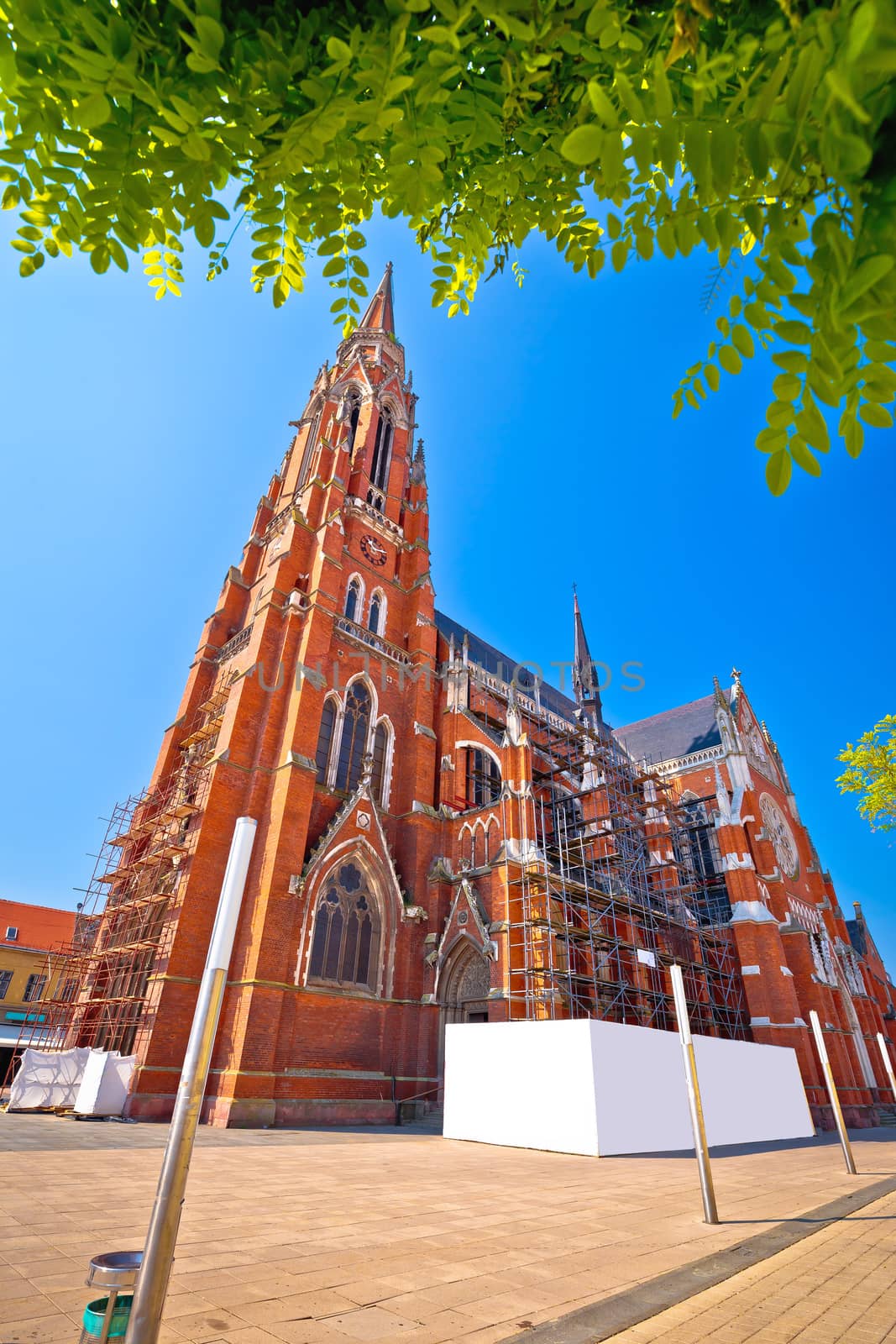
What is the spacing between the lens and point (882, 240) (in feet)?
4.17

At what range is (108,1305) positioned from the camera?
2158mm

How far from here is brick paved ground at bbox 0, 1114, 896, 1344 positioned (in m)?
3.35

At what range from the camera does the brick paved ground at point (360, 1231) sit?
335cm

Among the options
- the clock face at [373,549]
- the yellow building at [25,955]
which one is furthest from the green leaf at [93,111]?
the yellow building at [25,955]

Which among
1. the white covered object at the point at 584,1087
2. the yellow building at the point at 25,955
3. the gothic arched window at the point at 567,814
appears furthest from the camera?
the yellow building at the point at 25,955

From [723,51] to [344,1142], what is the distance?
1431 cm

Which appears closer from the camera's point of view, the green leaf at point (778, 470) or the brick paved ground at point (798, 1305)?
the green leaf at point (778, 470)

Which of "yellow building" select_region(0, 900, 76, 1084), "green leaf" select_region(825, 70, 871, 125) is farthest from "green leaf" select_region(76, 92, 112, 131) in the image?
"yellow building" select_region(0, 900, 76, 1084)

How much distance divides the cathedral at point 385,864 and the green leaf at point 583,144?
15.7 metres

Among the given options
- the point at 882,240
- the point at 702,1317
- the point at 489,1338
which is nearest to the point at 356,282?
the point at 882,240

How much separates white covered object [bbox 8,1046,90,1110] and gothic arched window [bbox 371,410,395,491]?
20713 mm

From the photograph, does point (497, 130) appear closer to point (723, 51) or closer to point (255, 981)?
point (723, 51)

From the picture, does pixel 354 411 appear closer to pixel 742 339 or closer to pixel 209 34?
pixel 209 34

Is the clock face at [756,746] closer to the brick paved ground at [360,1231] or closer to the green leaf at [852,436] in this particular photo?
the brick paved ground at [360,1231]
